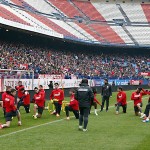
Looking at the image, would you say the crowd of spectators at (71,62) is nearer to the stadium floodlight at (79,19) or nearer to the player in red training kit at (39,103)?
the stadium floodlight at (79,19)

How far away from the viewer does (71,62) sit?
60438mm

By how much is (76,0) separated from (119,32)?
9364mm

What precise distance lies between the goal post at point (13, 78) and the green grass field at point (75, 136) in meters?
10.4

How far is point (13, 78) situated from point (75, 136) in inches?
676

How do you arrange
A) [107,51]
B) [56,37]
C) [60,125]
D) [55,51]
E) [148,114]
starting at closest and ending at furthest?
1. [60,125]
2. [148,114]
3. [56,37]
4. [55,51]
5. [107,51]

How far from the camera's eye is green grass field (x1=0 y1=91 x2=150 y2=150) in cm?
1154

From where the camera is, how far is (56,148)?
36.7ft

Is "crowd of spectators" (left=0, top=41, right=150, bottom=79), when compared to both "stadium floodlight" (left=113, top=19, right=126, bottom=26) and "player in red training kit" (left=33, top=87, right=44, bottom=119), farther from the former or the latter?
"player in red training kit" (left=33, top=87, right=44, bottom=119)

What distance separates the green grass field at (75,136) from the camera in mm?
11538

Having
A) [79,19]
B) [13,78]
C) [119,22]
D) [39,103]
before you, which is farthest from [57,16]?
[39,103]

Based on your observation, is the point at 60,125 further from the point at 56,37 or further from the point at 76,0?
the point at 76,0

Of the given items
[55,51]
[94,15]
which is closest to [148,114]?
[55,51]

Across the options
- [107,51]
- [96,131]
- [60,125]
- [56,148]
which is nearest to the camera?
[56,148]

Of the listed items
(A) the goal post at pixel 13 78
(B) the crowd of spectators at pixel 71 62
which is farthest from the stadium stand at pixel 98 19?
(A) the goal post at pixel 13 78
